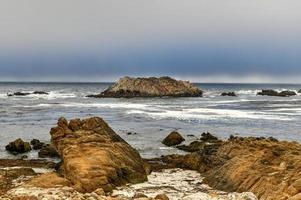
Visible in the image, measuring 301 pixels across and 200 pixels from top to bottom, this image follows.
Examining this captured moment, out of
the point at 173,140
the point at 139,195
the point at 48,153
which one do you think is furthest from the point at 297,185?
the point at 173,140

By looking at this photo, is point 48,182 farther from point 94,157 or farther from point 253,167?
point 253,167

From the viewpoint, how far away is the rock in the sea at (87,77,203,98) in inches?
5320

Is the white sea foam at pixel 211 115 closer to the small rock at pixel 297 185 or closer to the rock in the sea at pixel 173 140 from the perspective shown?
the rock in the sea at pixel 173 140

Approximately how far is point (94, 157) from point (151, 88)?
120 metres

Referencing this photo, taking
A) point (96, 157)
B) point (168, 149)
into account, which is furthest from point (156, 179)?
point (168, 149)

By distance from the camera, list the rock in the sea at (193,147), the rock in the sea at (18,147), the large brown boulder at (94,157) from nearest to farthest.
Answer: the large brown boulder at (94,157)
the rock in the sea at (18,147)
the rock in the sea at (193,147)

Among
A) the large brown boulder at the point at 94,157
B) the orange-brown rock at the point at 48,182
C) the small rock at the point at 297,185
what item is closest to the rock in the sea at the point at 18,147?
the large brown boulder at the point at 94,157

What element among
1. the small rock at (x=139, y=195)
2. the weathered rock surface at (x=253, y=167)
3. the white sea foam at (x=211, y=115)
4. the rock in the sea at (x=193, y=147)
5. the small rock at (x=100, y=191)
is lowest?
the rock in the sea at (x=193, y=147)

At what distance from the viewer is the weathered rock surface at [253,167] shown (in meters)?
16.3

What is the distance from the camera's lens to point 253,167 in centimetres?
1900

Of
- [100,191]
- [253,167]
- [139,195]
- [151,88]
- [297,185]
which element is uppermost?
[151,88]

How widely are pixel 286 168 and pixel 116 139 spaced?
9310mm

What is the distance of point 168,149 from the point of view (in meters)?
32.8

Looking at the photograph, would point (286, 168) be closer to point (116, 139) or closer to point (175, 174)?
point (175, 174)
